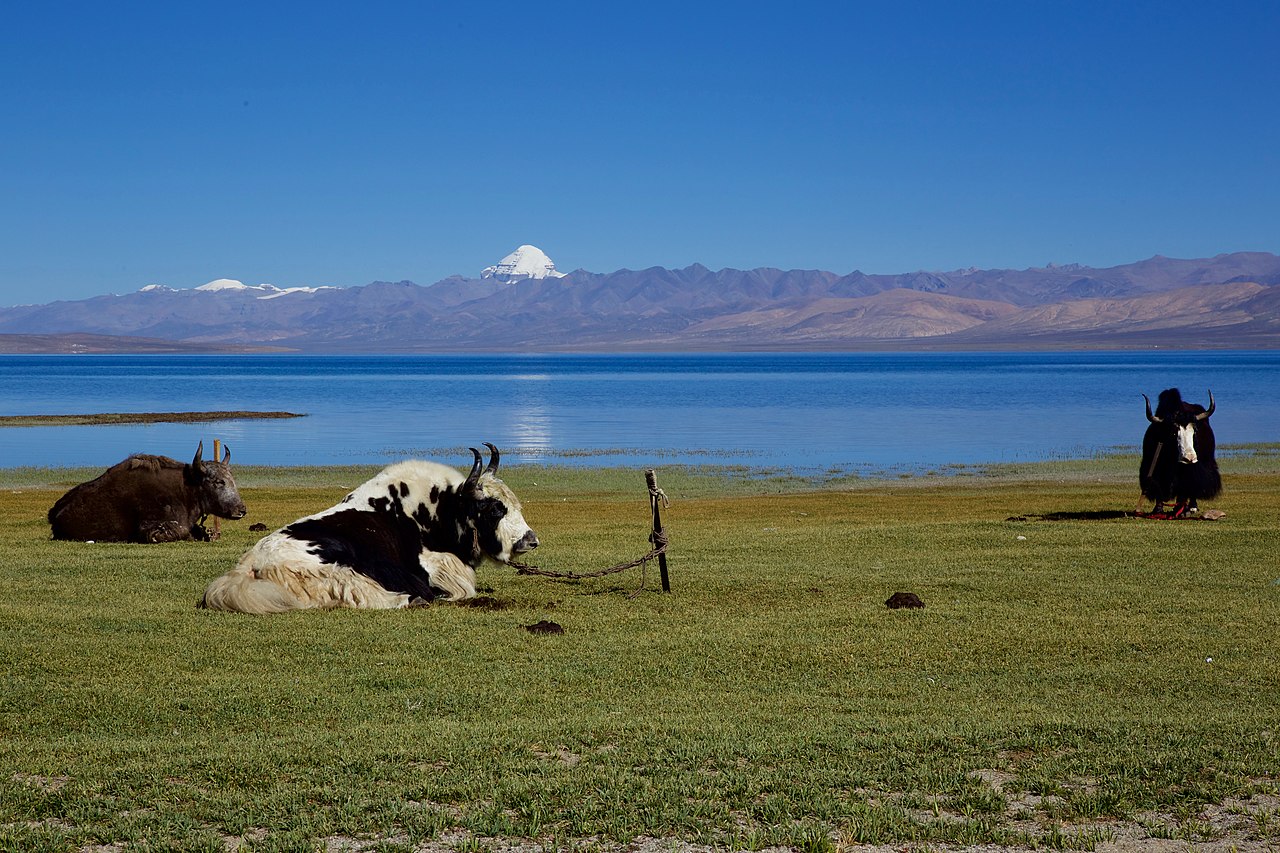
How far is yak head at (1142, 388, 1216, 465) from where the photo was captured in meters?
21.2

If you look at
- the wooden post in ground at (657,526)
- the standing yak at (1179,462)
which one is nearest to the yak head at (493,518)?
the wooden post in ground at (657,526)

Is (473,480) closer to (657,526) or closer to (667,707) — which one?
(657,526)

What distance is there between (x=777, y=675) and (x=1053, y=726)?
2.32 meters

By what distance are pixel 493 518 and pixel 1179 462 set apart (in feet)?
46.7

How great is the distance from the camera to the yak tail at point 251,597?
1080 cm

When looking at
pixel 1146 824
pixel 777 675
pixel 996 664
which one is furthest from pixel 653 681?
pixel 1146 824

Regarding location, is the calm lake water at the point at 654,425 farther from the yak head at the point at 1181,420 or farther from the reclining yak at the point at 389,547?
the reclining yak at the point at 389,547

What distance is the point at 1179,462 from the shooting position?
21.2 m

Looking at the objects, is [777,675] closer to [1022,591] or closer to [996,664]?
[996,664]

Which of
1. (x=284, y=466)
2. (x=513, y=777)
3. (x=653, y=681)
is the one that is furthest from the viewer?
(x=284, y=466)

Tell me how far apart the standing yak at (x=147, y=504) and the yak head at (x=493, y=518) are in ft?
23.7

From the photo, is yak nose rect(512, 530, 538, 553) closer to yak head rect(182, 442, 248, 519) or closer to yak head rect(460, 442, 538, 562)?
yak head rect(460, 442, 538, 562)

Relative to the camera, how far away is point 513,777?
20.3 ft

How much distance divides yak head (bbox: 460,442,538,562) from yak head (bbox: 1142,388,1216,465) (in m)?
13.2
